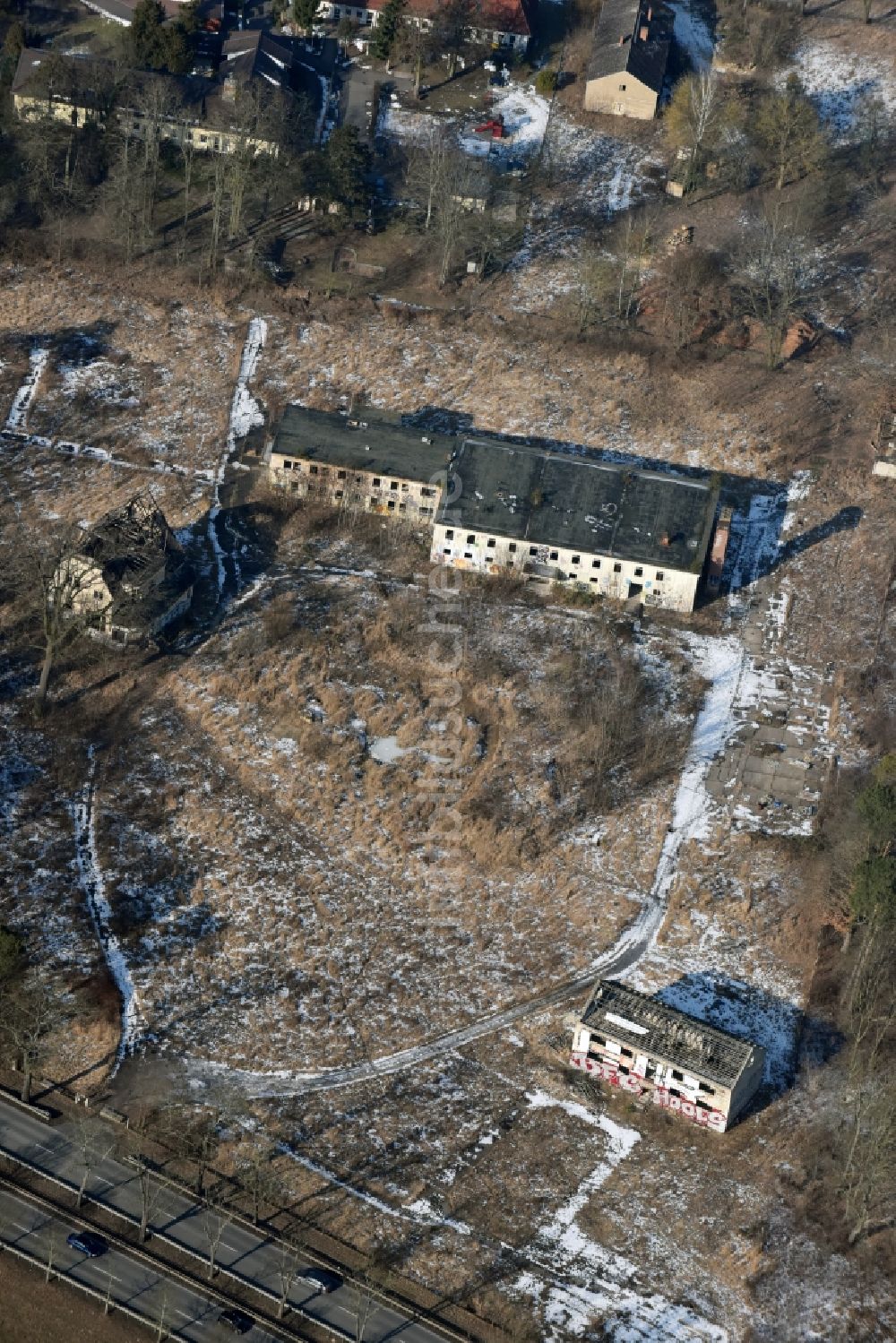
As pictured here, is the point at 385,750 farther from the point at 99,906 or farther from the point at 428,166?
the point at 428,166

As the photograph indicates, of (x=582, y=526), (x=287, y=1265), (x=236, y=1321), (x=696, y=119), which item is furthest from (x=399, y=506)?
(x=236, y=1321)

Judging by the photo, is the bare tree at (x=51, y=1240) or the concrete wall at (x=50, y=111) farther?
the concrete wall at (x=50, y=111)

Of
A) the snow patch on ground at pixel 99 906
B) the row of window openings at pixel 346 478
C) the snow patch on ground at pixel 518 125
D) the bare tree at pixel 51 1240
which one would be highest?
the snow patch on ground at pixel 518 125

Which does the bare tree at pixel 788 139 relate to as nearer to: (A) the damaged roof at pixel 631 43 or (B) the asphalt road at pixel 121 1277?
(A) the damaged roof at pixel 631 43

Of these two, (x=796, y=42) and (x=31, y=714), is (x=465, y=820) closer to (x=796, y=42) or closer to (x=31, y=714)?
(x=31, y=714)

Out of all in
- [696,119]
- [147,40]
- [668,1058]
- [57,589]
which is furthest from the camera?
[147,40]

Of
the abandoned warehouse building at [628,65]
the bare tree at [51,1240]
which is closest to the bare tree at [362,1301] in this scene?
the bare tree at [51,1240]

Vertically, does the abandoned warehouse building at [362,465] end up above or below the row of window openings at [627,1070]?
above
